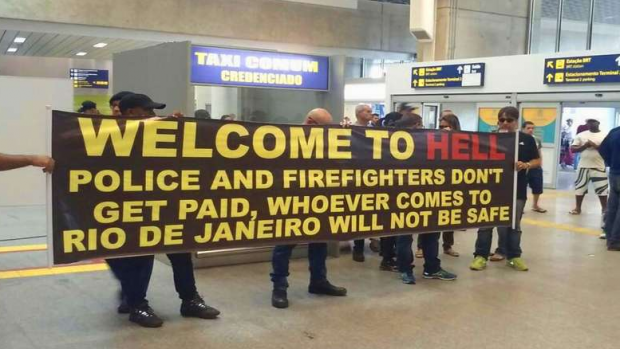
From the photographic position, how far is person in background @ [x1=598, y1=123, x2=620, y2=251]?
7.49 m

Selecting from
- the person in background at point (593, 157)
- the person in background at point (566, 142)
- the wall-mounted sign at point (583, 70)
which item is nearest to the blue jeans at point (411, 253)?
the person in background at point (593, 157)

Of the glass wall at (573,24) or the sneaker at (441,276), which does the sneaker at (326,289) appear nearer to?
the sneaker at (441,276)

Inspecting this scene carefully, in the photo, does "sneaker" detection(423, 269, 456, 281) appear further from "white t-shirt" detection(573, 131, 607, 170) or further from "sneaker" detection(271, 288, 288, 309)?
"white t-shirt" detection(573, 131, 607, 170)

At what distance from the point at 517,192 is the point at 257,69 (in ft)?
9.63

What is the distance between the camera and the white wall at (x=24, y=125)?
9703 mm

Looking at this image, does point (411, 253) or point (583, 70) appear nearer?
point (411, 253)

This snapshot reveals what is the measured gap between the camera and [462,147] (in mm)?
5672

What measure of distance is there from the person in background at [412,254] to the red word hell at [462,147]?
0.35 meters

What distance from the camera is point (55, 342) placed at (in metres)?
3.95

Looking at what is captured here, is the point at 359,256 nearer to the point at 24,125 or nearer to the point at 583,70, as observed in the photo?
the point at 24,125

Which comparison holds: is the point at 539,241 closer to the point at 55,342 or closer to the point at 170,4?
the point at 55,342

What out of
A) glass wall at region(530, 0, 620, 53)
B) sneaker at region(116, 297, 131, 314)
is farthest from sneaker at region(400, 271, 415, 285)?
glass wall at region(530, 0, 620, 53)

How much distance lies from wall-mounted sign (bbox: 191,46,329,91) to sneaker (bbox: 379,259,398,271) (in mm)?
2080

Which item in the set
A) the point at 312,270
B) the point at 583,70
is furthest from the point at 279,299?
the point at 583,70
